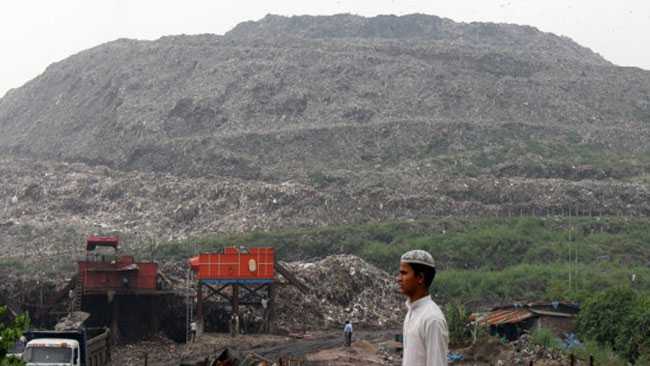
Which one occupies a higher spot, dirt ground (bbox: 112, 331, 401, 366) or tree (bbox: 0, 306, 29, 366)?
tree (bbox: 0, 306, 29, 366)

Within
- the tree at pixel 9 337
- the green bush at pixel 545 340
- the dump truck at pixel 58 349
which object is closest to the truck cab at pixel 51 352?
the dump truck at pixel 58 349

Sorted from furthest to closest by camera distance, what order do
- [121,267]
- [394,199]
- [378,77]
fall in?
[378,77] → [394,199] → [121,267]

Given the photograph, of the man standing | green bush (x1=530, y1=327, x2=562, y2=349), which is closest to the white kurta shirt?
the man standing

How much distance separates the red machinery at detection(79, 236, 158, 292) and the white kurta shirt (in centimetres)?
2817

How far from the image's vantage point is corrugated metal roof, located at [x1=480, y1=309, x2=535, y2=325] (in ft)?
95.2

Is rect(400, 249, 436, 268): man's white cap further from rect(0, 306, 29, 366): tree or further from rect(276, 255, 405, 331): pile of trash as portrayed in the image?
rect(276, 255, 405, 331): pile of trash

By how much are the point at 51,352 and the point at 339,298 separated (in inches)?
910

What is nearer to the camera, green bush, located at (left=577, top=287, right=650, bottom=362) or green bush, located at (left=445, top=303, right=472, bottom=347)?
green bush, located at (left=577, top=287, right=650, bottom=362)

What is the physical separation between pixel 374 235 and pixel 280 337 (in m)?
20.0

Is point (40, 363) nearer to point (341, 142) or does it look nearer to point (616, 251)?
point (616, 251)

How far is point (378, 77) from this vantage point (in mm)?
92750

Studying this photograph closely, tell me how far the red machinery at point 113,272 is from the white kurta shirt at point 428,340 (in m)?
28.2

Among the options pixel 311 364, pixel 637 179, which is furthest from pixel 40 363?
pixel 637 179

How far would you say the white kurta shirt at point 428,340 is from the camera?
19.1ft
